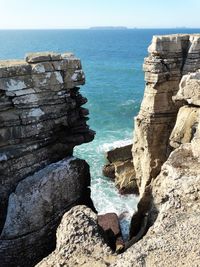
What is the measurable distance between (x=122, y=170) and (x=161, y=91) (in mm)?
8851

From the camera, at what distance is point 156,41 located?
19781 millimetres

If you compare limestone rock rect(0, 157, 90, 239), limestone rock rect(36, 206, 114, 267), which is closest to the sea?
limestone rock rect(0, 157, 90, 239)

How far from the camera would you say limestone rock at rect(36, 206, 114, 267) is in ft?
30.4

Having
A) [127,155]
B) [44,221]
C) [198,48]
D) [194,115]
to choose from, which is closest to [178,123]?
[194,115]

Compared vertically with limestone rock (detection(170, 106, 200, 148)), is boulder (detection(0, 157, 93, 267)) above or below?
below

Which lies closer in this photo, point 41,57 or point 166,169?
point 166,169

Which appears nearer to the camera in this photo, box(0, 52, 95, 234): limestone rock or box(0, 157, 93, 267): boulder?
box(0, 157, 93, 267): boulder

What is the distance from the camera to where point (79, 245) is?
9.71 metres

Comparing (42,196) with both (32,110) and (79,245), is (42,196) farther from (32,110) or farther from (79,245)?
(79,245)

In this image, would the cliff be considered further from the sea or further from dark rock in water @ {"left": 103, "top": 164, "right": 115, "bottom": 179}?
dark rock in water @ {"left": 103, "top": 164, "right": 115, "bottom": 179}

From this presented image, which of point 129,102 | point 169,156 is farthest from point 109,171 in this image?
point 129,102

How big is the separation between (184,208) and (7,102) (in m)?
6.11

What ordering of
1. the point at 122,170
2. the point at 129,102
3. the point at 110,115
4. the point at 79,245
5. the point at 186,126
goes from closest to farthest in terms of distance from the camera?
the point at 79,245, the point at 186,126, the point at 122,170, the point at 110,115, the point at 129,102

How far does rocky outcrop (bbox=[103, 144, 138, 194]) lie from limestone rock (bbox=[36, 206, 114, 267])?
1604cm
